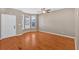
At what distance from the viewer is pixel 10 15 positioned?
46.1 inches

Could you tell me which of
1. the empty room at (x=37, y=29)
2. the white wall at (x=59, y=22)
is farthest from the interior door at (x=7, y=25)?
the white wall at (x=59, y=22)

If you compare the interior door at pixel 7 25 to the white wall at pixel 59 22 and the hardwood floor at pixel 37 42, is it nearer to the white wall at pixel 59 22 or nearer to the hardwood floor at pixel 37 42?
the hardwood floor at pixel 37 42

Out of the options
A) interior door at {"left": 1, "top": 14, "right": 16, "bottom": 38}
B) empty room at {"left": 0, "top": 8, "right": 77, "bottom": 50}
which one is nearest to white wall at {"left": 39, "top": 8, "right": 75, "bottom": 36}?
empty room at {"left": 0, "top": 8, "right": 77, "bottom": 50}

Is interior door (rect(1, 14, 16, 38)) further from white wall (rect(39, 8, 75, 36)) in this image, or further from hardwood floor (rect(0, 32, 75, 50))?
white wall (rect(39, 8, 75, 36))

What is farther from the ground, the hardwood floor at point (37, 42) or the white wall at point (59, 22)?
the white wall at point (59, 22)

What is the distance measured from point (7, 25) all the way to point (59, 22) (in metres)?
0.73

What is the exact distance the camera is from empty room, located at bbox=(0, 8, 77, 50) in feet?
3.69

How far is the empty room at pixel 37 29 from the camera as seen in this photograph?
44.3 inches

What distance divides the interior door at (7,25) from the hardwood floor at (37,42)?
7 centimetres

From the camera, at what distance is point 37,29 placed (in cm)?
122
